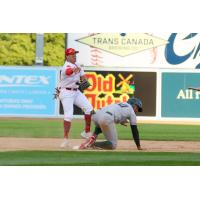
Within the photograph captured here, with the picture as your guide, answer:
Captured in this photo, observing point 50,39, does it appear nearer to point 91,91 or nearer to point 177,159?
point 91,91

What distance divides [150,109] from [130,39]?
1122 cm

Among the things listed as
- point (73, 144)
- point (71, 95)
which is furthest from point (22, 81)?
point (71, 95)

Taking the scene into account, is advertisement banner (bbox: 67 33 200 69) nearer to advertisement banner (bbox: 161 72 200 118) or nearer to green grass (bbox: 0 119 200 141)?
advertisement banner (bbox: 161 72 200 118)

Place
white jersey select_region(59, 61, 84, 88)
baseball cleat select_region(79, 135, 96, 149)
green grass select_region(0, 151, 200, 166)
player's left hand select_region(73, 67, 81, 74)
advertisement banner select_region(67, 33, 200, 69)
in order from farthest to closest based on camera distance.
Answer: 1. advertisement banner select_region(67, 33, 200, 69)
2. white jersey select_region(59, 61, 84, 88)
3. player's left hand select_region(73, 67, 81, 74)
4. baseball cleat select_region(79, 135, 96, 149)
5. green grass select_region(0, 151, 200, 166)

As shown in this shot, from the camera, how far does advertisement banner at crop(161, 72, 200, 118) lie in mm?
25922

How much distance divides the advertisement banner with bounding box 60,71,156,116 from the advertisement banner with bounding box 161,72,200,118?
1.43 ft

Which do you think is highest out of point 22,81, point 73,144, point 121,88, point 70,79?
point 70,79

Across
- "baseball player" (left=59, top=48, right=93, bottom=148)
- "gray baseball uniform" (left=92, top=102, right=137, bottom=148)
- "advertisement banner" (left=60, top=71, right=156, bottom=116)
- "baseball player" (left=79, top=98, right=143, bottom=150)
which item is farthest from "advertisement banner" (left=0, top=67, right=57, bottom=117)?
"gray baseball uniform" (left=92, top=102, right=137, bottom=148)

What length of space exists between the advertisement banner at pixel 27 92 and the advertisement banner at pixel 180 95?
3.95m

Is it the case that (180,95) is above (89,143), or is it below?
above

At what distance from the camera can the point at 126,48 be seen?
36.9 metres

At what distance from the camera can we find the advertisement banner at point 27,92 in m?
26.2

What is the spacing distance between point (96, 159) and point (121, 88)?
15677mm

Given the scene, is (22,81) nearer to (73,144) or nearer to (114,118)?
(73,144)
